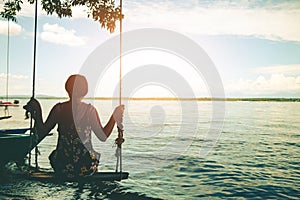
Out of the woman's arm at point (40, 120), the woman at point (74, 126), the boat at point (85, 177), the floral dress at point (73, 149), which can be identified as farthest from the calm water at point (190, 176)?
the woman's arm at point (40, 120)

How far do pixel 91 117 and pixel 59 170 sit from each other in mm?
1287

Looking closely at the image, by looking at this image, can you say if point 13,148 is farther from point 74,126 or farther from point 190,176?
point 190,176

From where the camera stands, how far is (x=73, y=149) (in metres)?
6.14

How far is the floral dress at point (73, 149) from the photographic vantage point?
5.95 meters

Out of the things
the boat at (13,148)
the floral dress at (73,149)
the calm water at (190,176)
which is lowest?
the calm water at (190,176)

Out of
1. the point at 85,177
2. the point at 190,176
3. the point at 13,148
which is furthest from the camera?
the point at 190,176

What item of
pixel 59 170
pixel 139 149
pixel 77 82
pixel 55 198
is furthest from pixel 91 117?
pixel 139 149

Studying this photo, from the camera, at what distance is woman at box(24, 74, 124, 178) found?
19.2ft

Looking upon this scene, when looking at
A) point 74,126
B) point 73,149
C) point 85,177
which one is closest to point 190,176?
point 85,177

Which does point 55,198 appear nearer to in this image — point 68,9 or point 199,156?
point 68,9

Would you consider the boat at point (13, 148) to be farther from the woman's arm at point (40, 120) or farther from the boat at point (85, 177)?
the woman's arm at point (40, 120)

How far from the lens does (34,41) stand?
7441 millimetres

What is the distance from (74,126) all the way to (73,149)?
0.47 metres

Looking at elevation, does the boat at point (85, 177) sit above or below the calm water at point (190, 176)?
above
